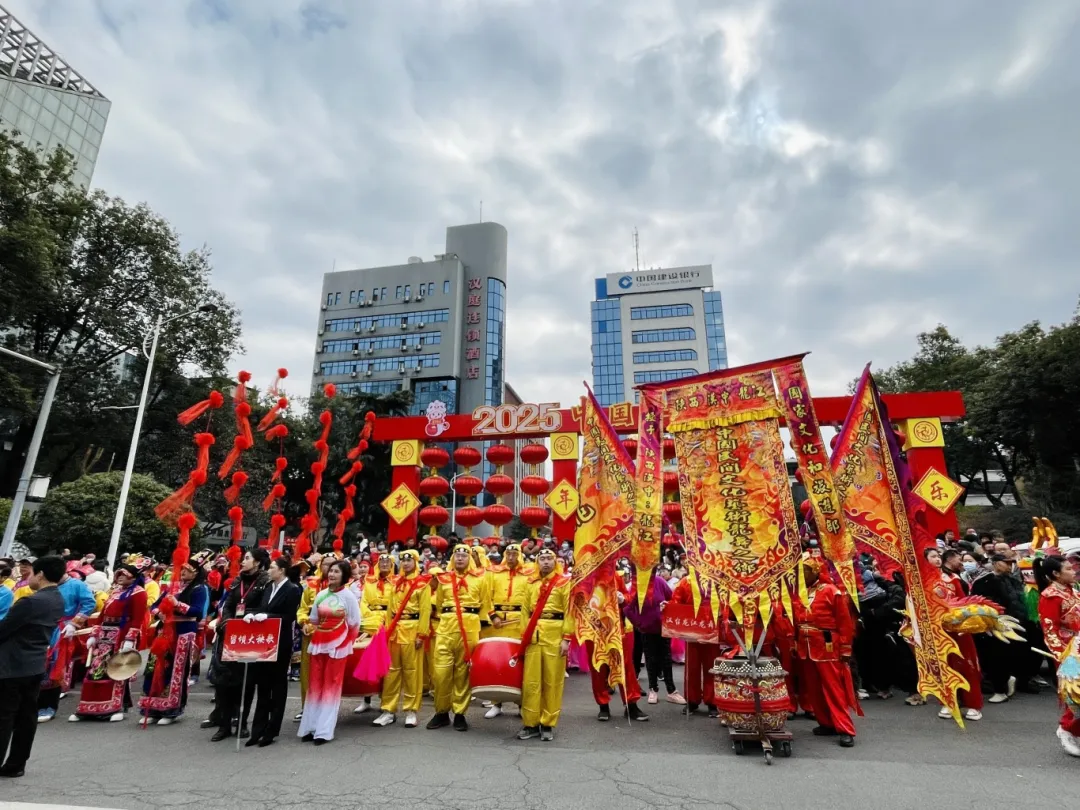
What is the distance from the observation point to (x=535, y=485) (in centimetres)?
1453

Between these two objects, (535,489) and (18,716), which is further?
(535,489)

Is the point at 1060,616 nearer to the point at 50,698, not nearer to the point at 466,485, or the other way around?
the point at 50,698

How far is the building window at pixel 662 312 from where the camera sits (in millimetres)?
56594

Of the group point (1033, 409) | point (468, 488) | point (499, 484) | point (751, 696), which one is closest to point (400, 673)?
point (751, 696)

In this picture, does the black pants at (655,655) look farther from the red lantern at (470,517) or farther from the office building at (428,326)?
the office building at (428,326)

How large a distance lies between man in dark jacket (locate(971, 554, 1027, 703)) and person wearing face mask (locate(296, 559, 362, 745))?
23.7 feet

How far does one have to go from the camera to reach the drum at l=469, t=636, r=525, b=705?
579cm

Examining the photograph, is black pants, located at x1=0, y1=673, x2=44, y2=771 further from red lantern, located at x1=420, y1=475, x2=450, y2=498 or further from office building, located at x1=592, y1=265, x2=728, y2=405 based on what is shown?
office building, located at x1=592, y1=265, x2=728, y2=405

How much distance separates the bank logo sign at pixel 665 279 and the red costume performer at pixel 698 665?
53655 mm

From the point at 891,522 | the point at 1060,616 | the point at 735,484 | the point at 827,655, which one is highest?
the point at 735,484

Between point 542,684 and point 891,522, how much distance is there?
366 cm

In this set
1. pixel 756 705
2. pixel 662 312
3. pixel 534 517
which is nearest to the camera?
pixel 756 705

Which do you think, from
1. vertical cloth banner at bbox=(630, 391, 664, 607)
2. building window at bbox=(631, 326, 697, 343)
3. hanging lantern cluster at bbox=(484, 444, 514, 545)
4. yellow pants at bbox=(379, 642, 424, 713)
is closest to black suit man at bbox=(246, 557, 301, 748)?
yellow pants at bbox=(379, 642, 424, 713)

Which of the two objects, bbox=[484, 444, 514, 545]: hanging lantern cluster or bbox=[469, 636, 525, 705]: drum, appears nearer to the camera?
bbox=[469, 636, 525, 705]: drum
